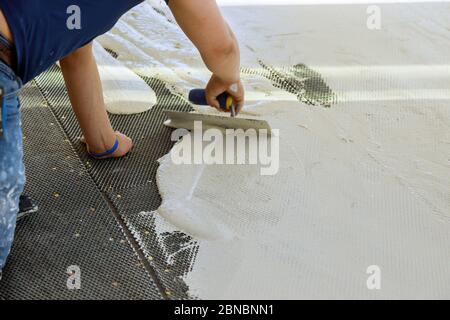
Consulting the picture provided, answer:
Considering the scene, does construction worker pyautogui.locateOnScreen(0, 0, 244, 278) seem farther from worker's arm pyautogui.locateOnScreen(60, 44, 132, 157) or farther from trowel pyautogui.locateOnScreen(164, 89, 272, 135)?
trowel pyautogui.locateOnScreen(164, 89, 272, 135)

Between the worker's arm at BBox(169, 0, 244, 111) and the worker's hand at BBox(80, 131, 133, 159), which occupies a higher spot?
the worker's arm at BBox(169, 0, 244, 111)

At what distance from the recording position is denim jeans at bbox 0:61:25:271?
133 cm

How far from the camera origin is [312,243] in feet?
4.98

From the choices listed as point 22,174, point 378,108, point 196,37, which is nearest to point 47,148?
point 22,174

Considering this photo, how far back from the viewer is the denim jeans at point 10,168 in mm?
1326

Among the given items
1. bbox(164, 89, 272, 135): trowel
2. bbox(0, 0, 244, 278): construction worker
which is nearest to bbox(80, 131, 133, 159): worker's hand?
bbox(164, 89, 272, 135): trowel

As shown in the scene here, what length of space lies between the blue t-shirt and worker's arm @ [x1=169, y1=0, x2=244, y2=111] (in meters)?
0.13

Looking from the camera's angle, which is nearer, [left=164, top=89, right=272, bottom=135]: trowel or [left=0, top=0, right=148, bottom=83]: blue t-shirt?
[left=0, top=0, right=148, bottom=83]: blue t-shirt

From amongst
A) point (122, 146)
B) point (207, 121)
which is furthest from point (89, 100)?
point (207, 121)

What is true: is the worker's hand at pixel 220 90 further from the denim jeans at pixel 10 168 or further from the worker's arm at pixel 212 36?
the denim jeans at pixel 10 168

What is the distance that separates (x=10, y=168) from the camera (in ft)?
4.45

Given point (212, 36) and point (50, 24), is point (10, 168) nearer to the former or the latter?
point (50, 24)

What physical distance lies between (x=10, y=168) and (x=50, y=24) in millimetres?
338

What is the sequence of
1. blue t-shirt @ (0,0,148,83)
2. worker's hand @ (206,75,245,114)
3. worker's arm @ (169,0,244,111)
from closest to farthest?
1. blue t-shirt @ (0,0,148,83)
2. worker's arm @ (169,0,244,111)
3. worker's hand @ (206,75,245,114)
